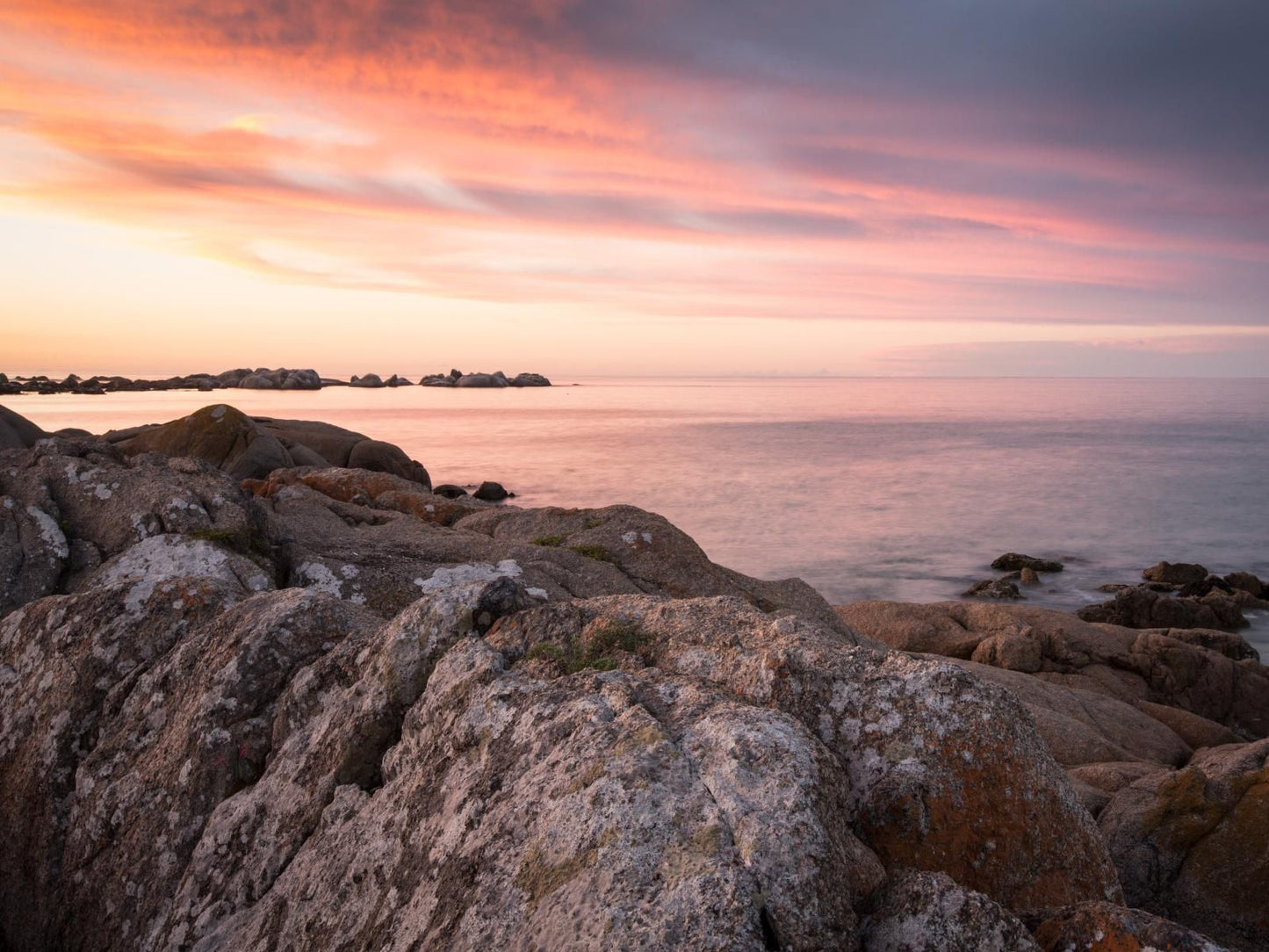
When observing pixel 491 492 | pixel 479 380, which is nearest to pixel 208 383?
pixel 479 380

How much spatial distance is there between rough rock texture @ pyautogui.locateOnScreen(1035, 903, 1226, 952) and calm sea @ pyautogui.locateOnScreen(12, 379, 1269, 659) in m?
18.8

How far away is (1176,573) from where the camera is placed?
23297mm

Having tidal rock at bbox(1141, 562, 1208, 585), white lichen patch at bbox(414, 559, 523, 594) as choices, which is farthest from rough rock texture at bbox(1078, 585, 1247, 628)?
white lichen patch at bbox(414, 559, 523, 594)

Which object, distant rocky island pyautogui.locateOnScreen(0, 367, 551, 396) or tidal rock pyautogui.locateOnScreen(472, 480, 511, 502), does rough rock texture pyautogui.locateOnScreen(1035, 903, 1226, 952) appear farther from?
distant rocky island pyautogui.locateOnScreen(0, 367, 551, 396)

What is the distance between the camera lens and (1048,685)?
12.3 meters

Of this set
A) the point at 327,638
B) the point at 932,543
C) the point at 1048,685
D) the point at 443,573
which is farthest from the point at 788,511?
the point at 327,638

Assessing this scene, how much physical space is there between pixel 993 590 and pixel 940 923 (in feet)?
69.0

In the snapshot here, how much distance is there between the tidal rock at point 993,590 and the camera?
21734mm

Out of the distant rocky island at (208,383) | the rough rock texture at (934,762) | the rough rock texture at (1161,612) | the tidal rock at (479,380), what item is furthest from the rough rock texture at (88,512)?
the tidal rock at (479,380)

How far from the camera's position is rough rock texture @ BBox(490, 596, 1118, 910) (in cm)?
342

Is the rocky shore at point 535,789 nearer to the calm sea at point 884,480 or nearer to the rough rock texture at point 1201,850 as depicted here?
the rough rock texture at point 1201,850

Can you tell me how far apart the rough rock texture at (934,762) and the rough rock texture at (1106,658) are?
10130 millimetres

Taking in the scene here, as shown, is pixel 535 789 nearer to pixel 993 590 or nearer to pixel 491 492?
pixel 993 590

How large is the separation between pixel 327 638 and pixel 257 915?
1592 millimetres
